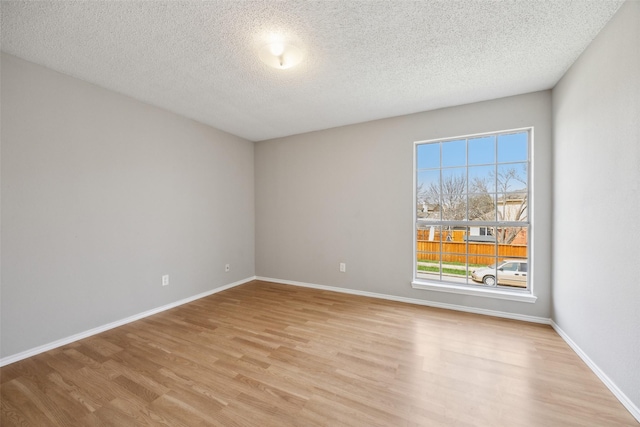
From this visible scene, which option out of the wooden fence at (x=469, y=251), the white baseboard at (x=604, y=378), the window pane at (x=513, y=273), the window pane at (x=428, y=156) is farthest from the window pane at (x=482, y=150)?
the white baseboard at (x=604, y=378)

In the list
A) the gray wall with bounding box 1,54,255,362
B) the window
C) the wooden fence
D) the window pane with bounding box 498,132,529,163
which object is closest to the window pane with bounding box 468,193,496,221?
the window

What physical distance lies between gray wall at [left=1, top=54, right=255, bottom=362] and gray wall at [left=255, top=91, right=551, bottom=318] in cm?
112

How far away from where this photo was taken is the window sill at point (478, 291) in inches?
111

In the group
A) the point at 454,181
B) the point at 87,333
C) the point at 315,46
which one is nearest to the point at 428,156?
the point at 454,181

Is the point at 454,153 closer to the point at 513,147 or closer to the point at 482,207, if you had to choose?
the point at 513,147

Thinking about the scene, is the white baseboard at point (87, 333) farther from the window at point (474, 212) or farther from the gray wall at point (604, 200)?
the gray wall at point (604, 200)

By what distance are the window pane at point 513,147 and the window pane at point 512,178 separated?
0.27 ft

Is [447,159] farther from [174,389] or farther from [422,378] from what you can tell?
[174,389]

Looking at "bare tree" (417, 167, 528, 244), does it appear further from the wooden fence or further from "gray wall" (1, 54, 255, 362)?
"gray wall" (1, 54, 255, 362)

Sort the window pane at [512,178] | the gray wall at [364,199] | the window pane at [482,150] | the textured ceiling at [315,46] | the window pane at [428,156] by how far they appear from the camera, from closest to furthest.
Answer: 1. the textured ceiling at [315,46]
2. the gray wall at [364,199]
3. the window pane at [512,178]
4. the window pane at [482,150]
5. the window pane at [428,156]

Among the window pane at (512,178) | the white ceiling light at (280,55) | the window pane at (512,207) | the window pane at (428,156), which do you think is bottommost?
the window pane at (512,207)

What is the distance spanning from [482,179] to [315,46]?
257cm

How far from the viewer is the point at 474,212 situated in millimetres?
3186

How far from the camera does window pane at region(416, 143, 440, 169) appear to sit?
3375 mm
